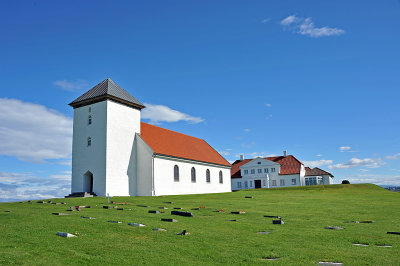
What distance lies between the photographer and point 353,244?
11258 millimetres

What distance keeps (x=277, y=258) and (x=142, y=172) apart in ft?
105

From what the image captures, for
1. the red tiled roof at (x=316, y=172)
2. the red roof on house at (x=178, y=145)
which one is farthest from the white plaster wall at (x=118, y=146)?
the red tiled roof at (x=316, y=172)

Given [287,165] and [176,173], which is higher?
[287,165]

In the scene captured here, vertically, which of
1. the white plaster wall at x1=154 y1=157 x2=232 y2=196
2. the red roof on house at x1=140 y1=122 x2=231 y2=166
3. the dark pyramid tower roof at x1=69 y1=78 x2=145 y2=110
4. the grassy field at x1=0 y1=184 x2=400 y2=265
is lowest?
the grassy field at x1=0 y1=184 x2=400 y2=265

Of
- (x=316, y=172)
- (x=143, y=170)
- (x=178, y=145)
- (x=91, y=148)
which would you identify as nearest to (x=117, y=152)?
(x=91, y=148)

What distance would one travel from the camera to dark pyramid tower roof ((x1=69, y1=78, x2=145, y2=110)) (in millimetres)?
37938

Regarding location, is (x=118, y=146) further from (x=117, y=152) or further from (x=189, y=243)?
(x=189, y=243)

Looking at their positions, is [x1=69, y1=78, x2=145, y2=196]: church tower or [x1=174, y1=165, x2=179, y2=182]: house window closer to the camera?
[x1=69, y1=78, x2=145, y2=196]: church tower

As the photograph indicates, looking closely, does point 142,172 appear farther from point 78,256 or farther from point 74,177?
point 78,256

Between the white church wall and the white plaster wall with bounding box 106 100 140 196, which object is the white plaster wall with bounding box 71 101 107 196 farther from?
the white church wall

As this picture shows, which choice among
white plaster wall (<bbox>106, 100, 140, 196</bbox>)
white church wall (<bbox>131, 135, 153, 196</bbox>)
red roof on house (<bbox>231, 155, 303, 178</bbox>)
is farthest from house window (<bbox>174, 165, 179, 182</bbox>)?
red roof on house (<bbox>231, 155, 303, 178</bbox>)

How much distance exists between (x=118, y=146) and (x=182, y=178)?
1065 centimetres

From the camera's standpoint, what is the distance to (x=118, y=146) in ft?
125

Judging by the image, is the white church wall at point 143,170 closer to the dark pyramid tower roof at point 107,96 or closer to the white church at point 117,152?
the white church at point 117,152
